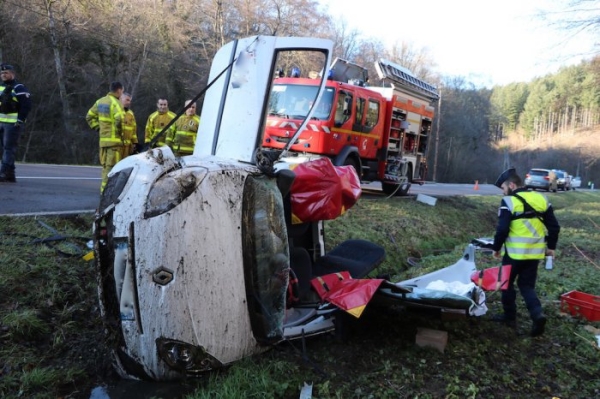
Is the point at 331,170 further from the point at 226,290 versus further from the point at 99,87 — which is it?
the point at 99,87

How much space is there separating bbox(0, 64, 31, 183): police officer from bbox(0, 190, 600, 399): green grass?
9.48ft

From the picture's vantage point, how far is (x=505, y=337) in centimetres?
393

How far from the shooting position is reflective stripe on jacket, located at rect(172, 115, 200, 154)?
7.82m

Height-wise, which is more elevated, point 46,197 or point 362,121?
point 362,121

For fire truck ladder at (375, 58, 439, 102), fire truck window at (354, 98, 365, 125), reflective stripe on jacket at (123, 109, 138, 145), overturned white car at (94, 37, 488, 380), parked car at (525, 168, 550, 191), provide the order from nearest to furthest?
1. overturned white car at (94, 37, 488, 380)
2. reflective stripe on jacket at (123, 109, 138, 145)
3. fire truck window at (354, 98, 365, 125)
4. fire truck ladder at (375, 58, 439, 102)
5. parked car at (525, 168, 550, 191)

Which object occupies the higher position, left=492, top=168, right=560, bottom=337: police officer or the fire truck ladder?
the fire truck ladder

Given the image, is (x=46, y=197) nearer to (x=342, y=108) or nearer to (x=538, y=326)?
(x=342, y=108)

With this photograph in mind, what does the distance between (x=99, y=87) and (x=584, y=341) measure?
24.9m

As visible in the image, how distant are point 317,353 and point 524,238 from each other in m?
2.11

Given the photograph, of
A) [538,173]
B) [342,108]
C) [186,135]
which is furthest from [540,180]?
[186,135]

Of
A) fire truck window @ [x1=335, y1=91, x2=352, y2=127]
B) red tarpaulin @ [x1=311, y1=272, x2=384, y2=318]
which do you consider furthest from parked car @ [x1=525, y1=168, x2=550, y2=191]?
red tarpaulin @ [x1=311, y1=272, x2=384, y2=318]

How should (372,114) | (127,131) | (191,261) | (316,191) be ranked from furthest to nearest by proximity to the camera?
(372,114) → (127,131) → (316,191) → (191,261)

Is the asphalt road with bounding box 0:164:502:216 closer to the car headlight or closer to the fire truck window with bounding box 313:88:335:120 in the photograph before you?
the car headlight

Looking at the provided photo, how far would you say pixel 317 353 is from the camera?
3424 mm
